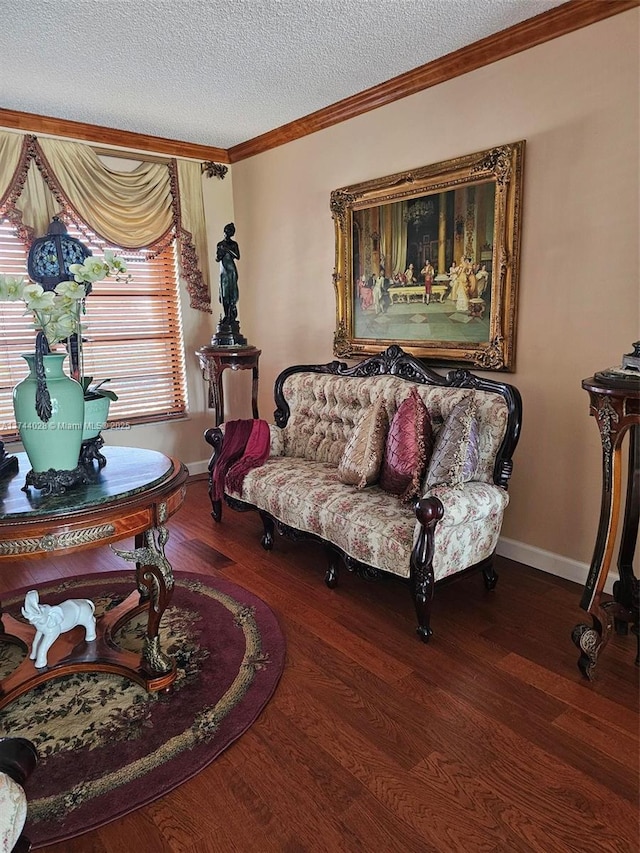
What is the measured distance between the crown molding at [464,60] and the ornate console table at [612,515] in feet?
5.74

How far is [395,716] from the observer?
2.01 m

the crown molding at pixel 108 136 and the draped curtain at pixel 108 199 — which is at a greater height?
the crown molding at pixel 108 136

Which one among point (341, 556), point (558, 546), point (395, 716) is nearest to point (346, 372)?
point (341, 556)

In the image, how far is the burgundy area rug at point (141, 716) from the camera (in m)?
1.70

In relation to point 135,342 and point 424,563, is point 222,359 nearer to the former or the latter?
point 135,342

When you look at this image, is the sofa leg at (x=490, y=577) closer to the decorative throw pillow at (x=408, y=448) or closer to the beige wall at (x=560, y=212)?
the beige wall at (x=560, y=212)

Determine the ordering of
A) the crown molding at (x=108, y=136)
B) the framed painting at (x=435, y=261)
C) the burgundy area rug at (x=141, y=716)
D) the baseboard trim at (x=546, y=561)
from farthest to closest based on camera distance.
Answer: the crown molding at (x=108, y=136), the framed painting at (x=435, y=261), the baseboard trim at (x=546, y=561), the burgundy area rug at (x=141, y=716)

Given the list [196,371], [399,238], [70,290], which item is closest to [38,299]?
[70,290]

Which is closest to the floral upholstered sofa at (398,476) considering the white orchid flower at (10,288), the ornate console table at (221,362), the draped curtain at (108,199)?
the ornate console table at (221,362)

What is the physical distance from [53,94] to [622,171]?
331 cm

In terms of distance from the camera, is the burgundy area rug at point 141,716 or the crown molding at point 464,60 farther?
the crown molding at point 464,60

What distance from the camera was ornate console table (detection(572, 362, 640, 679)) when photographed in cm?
200

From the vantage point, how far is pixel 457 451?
265cm

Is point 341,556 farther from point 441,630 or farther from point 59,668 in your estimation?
point 59,668
